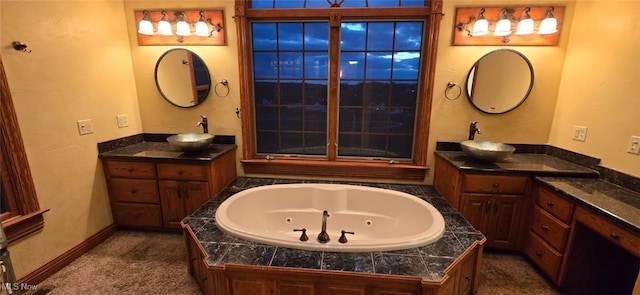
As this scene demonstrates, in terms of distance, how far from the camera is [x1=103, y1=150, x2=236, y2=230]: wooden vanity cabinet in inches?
96.3

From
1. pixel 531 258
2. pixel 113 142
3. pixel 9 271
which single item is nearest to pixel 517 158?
pixel 531 258

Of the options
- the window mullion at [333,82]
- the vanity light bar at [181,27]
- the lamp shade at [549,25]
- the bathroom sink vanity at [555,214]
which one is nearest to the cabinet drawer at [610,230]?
the bathroom sink vanity at [555,214]

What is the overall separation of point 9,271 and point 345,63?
8.44 ft

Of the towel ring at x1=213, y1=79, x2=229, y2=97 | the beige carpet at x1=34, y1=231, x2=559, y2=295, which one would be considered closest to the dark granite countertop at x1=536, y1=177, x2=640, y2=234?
the beige carpet at x1=34, y1=231, x2=559, y2=295

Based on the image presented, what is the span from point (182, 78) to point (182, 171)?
3.34 ft

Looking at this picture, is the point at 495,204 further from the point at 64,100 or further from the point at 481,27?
the point at 64,100

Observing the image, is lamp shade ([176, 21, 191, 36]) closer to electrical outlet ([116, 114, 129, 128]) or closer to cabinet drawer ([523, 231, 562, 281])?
electrical outlet ([116, 114, 129, 128])

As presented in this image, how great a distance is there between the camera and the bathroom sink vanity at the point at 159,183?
8.00 ft

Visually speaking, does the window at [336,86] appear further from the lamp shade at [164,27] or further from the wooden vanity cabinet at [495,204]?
the lamp shade at [164,27]

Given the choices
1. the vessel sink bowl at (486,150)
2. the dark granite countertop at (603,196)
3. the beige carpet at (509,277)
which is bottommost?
the beige carpet at (509,277)

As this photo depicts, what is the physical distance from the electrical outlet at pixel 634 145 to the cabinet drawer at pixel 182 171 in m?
3.28

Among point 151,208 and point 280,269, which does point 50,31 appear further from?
point 280,269

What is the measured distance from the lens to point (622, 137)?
191cm

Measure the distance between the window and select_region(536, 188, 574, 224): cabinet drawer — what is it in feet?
3.07
